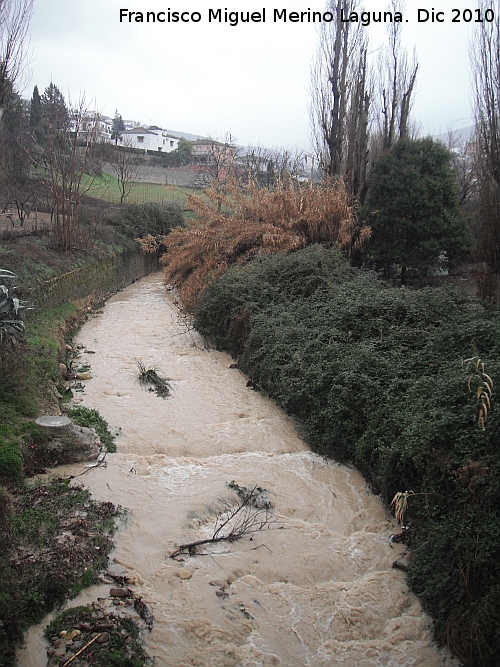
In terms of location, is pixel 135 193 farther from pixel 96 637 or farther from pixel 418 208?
pixel 96 637

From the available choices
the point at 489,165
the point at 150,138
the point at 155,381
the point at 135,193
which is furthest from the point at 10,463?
the point at 150,138

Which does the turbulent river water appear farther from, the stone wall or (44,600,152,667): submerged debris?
the stone wall

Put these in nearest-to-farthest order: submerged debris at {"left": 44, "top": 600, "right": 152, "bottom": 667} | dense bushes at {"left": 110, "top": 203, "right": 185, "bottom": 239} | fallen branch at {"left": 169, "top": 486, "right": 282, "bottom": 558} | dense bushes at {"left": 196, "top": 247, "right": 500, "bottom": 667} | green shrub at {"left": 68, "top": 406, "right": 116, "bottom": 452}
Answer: submerged debris at {"left": 44, "top": 600, "right": 152, "bottom": 667} → dense bushes at {"left": 196, "top": 247, "right": 500, "bottom": 667} → fallen branch at {"left": 169, "top": 486, "right": 282, "bottom": 558} → green shrub at {"left": 68, "top": 406, "right": 116, "bottom": 452} → dense bushes at {"left": 110, "top": 203, "right": 185, "bottom": 239}

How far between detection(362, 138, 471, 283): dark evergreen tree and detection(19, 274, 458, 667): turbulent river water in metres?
6.07

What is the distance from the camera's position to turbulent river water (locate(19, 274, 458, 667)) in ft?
14.2

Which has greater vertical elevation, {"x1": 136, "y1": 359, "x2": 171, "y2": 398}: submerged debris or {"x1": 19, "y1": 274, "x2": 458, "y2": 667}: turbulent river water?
{"x1": 136, "y1": 359, "x2": 171, "y2": 398}: submerged debris

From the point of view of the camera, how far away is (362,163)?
16.8m

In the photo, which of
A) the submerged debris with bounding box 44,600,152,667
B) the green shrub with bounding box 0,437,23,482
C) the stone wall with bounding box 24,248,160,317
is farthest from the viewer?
the stone wall with bounding box 24,248,160,317

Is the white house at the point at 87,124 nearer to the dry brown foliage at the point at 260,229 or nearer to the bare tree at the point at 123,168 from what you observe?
the bare tree at the point at 123,168

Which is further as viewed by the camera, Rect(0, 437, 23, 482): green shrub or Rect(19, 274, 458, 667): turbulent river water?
Rect(0, 437, 23, 482): green shrub

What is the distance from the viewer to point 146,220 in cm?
2544

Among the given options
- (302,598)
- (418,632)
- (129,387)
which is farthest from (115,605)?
(129,387)

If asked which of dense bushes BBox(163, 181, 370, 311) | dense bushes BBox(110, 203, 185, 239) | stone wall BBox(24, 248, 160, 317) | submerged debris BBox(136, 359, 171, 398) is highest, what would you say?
dense bushes BBox(110, 203, 185, 239)

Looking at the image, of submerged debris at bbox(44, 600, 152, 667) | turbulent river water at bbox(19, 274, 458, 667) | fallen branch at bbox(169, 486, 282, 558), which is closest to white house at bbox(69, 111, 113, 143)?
turbulent river water at bbox(19, 274, 458, 667)
